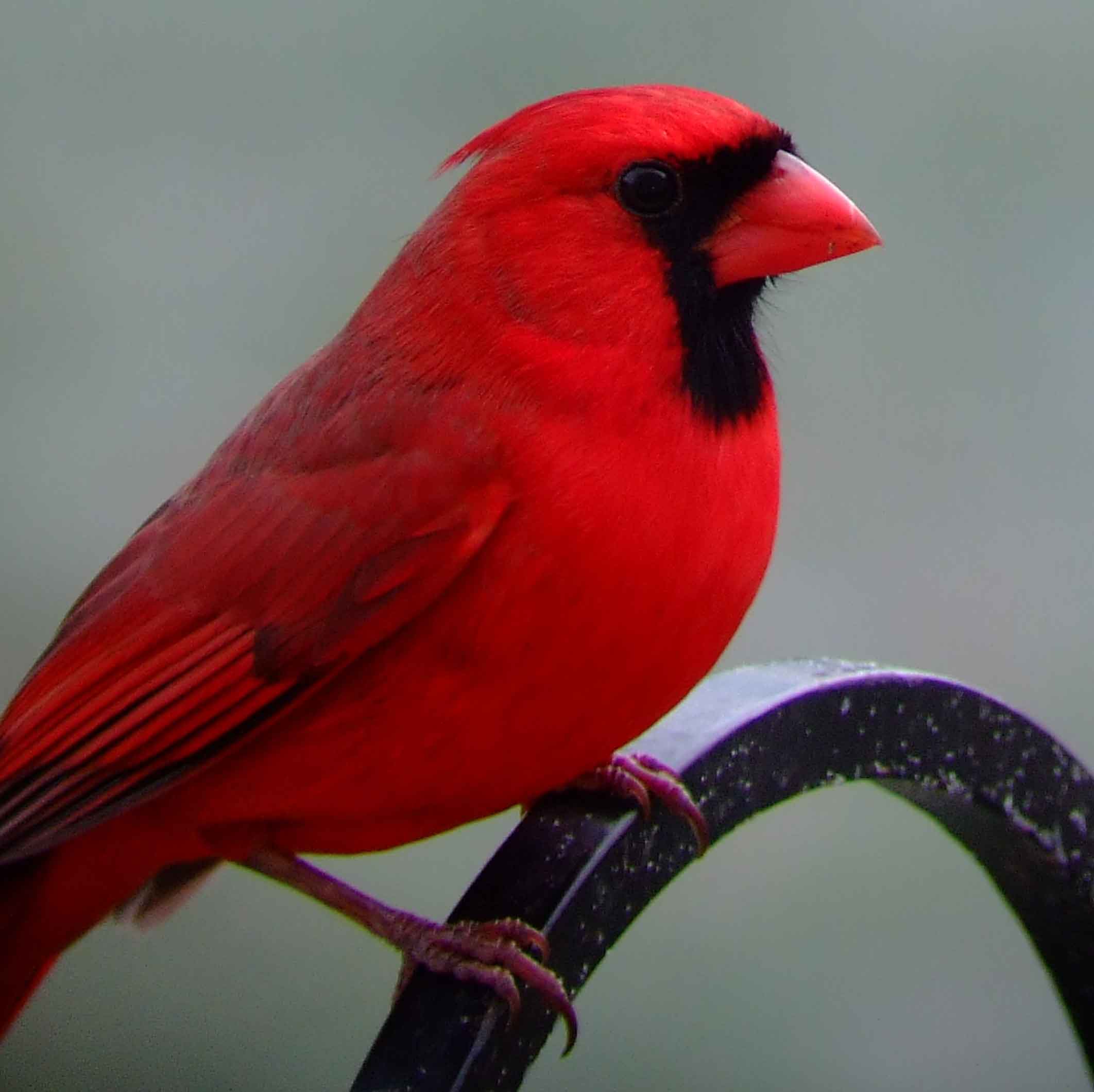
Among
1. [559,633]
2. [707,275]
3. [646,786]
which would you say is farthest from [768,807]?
[707,275]

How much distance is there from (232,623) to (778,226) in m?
0.61

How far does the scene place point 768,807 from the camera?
1747 mm

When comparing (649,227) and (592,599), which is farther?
(649,227)

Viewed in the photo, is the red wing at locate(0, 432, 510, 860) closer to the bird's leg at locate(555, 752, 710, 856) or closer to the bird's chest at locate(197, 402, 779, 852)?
the bird's chest at locate(197, 402, 779, 852)

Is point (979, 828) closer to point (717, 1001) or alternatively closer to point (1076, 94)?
point (717, 1001)

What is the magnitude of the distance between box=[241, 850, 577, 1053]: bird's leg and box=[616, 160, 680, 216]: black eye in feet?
2.03

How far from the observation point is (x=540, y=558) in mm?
1648

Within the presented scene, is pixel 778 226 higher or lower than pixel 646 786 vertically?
higher

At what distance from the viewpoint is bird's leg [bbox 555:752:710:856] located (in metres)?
1.78

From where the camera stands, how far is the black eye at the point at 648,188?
1.72 metres

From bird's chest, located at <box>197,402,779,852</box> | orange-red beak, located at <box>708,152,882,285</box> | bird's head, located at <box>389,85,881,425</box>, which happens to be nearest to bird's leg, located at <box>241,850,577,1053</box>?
bird's chest, located at <box>197,402,779,852</box>

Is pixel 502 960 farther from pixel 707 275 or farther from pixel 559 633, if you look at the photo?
pixel 707 275

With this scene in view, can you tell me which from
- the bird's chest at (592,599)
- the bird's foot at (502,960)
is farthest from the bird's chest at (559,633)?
the bird's foot at (502,960)

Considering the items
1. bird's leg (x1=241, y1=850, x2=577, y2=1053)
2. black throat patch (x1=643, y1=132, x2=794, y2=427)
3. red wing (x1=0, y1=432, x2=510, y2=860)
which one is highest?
black throat patch (x1=643, y1=132, x2=794, y2=427)
